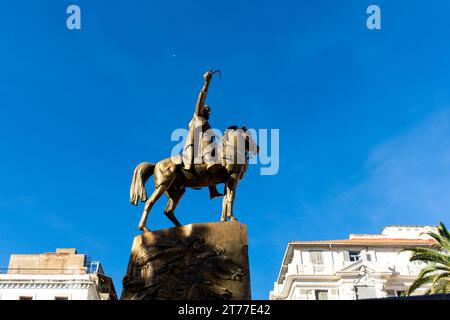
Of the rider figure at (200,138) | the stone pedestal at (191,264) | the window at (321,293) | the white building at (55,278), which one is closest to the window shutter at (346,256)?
the window at (321,293)

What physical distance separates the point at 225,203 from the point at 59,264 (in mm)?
34353

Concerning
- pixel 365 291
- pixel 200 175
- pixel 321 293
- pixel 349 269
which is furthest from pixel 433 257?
pixel 321 293

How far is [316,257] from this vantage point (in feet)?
166

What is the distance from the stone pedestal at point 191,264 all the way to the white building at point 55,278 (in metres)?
28.7

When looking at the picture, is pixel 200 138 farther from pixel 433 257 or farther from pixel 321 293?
pixel 321 293

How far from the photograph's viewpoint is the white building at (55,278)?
1585 inches

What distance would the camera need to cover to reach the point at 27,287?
4056 cm

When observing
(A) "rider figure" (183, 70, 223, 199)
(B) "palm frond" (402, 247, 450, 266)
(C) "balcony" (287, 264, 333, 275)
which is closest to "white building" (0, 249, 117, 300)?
(C) "balcony" (287, 264, 333, 275)

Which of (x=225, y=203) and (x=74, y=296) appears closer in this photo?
(x=225, y=203)

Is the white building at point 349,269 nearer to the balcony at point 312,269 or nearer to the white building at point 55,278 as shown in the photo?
the balcony at point 312,269

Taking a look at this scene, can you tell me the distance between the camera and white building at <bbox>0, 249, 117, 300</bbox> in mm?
40250

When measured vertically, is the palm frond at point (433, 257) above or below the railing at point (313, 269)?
below
